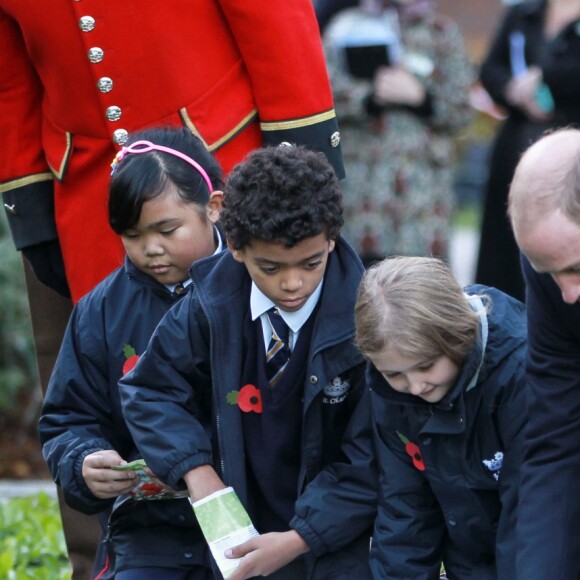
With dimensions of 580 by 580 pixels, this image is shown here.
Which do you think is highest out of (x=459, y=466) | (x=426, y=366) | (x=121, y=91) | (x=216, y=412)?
(x=121, y=91)

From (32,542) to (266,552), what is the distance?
1765mm

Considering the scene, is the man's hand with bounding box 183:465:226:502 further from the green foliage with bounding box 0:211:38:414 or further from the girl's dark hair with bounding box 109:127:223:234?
the green foliage with bounding box 0:211:38:414

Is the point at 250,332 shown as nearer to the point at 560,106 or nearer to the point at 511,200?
the point at 511,200

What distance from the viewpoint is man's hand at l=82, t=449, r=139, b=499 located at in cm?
342

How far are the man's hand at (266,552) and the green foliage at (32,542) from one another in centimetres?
137

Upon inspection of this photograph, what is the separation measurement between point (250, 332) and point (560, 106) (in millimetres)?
2861

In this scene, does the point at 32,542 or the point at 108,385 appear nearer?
the point at 108,385

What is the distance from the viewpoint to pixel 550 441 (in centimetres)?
312

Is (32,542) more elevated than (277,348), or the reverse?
(277,348)

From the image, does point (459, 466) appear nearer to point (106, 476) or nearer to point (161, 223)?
point (106, 476)

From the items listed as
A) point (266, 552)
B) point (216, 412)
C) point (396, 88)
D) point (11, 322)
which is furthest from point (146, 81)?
point (11, 322)

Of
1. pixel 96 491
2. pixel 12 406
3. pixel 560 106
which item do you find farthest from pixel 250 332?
pixel 12 406

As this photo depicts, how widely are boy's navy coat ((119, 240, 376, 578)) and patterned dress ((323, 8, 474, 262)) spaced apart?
116 inches

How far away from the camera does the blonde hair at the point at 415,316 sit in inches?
122
